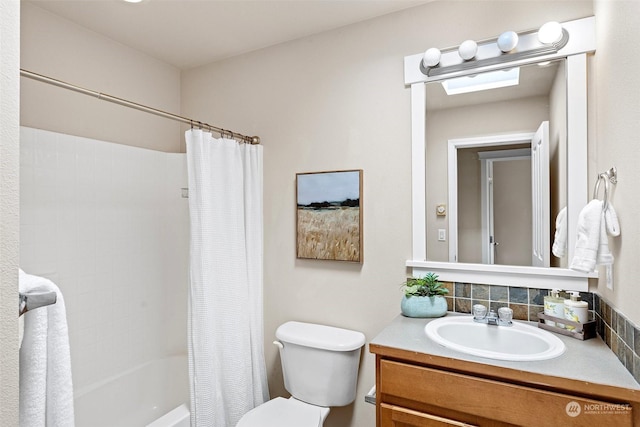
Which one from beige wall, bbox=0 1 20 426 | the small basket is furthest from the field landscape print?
beige wall, bbox=0 1 20 426

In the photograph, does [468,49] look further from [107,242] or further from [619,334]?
[107,242]

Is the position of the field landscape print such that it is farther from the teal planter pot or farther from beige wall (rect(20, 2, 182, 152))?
beige wall (rect(20, 2, 182, 152))

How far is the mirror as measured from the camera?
65.2 inches

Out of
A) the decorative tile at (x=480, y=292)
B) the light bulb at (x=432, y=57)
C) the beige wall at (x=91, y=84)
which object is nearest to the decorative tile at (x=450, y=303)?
the decorative tile at (x=480, y=292)

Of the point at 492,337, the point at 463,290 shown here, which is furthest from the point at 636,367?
the point at 463,290

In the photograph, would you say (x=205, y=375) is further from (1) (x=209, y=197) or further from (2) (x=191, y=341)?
(1) (x=209, y=197)

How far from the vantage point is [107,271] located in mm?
2180

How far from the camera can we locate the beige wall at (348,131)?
6.25ft

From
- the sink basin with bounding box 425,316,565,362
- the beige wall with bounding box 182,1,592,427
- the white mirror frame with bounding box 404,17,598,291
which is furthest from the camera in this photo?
the beige wall with bounding box 182,1,592,427

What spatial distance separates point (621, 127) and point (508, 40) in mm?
648

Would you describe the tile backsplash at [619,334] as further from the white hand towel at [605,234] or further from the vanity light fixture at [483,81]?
the vanity light fixture at [483,81]

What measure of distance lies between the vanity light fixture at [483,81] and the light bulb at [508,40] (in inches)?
4.6

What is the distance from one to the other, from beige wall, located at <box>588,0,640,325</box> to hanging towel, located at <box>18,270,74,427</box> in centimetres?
151

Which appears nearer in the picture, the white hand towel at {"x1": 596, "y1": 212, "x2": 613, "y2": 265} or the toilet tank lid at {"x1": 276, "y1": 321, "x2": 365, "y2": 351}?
the white hand towel at {"x1": 596, "y1": 212, "x2": 613, "y2": 265}
